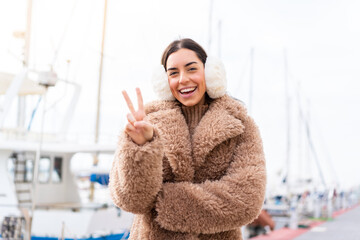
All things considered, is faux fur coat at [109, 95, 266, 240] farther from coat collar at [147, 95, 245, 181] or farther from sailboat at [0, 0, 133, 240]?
sailboat at [0, 0, 133, 240]

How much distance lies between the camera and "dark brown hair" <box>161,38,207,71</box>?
1.69 metres

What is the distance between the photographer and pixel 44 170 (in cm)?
1034

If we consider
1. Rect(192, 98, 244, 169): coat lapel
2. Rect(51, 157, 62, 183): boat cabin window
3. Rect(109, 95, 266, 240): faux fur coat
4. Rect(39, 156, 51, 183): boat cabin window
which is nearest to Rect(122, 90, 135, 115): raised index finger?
Rect(109, 95, 266, 240): faux fur coat

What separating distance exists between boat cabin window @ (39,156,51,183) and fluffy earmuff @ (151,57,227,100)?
29.8 ft

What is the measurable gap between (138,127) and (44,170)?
965cm

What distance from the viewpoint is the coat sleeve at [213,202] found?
142 cm

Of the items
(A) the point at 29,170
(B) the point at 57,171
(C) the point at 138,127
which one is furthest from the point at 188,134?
(B) the point at 57,171

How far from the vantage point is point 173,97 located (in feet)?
5.63

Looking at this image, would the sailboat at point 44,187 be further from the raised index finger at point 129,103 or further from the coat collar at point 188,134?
the raised index finger at point 129,103

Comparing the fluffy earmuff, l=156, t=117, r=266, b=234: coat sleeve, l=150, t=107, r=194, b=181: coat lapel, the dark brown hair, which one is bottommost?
l=156, t=117, r=266, b=234: coat sleeve

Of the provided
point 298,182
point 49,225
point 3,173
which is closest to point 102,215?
point 49,225

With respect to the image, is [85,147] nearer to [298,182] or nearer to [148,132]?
[148,132]

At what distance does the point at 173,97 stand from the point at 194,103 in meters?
0.11

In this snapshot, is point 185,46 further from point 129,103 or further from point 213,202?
point 213,202
